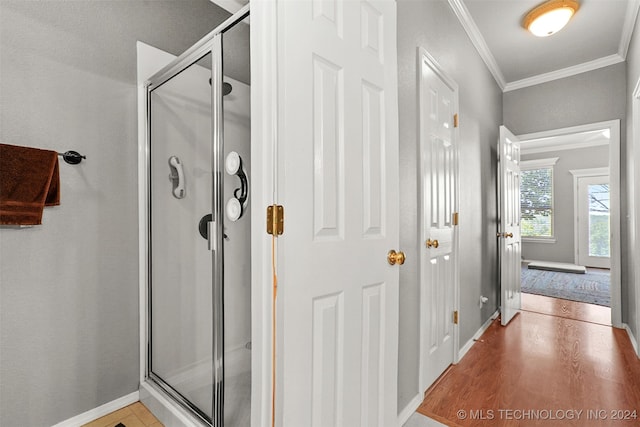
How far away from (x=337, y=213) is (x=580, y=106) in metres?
3.96

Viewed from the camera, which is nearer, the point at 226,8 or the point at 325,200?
the point at 325,200

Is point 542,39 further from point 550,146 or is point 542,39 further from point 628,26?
point 550,146

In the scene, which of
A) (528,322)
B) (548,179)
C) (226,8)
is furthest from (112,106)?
(548,179)

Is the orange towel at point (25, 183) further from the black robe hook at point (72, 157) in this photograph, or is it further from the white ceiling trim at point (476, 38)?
the white ceiling trim at point (476, 38)

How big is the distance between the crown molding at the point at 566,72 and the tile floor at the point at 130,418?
4.89 meters

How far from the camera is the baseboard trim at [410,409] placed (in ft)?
5.42

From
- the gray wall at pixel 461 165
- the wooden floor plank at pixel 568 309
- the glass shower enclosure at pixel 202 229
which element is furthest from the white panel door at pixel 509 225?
the glass shower enclosure at pixel 202 229

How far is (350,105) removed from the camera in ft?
3.71

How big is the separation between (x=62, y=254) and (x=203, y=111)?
3.39 ft

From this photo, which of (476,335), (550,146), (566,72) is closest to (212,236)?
(476,335)

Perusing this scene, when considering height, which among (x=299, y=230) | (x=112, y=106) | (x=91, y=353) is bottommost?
(x=91, y=353)

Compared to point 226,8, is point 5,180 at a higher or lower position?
lower

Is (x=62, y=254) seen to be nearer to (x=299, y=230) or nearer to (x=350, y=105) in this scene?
(x=299, y=230)

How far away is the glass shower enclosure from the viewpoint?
1269 millimetres
